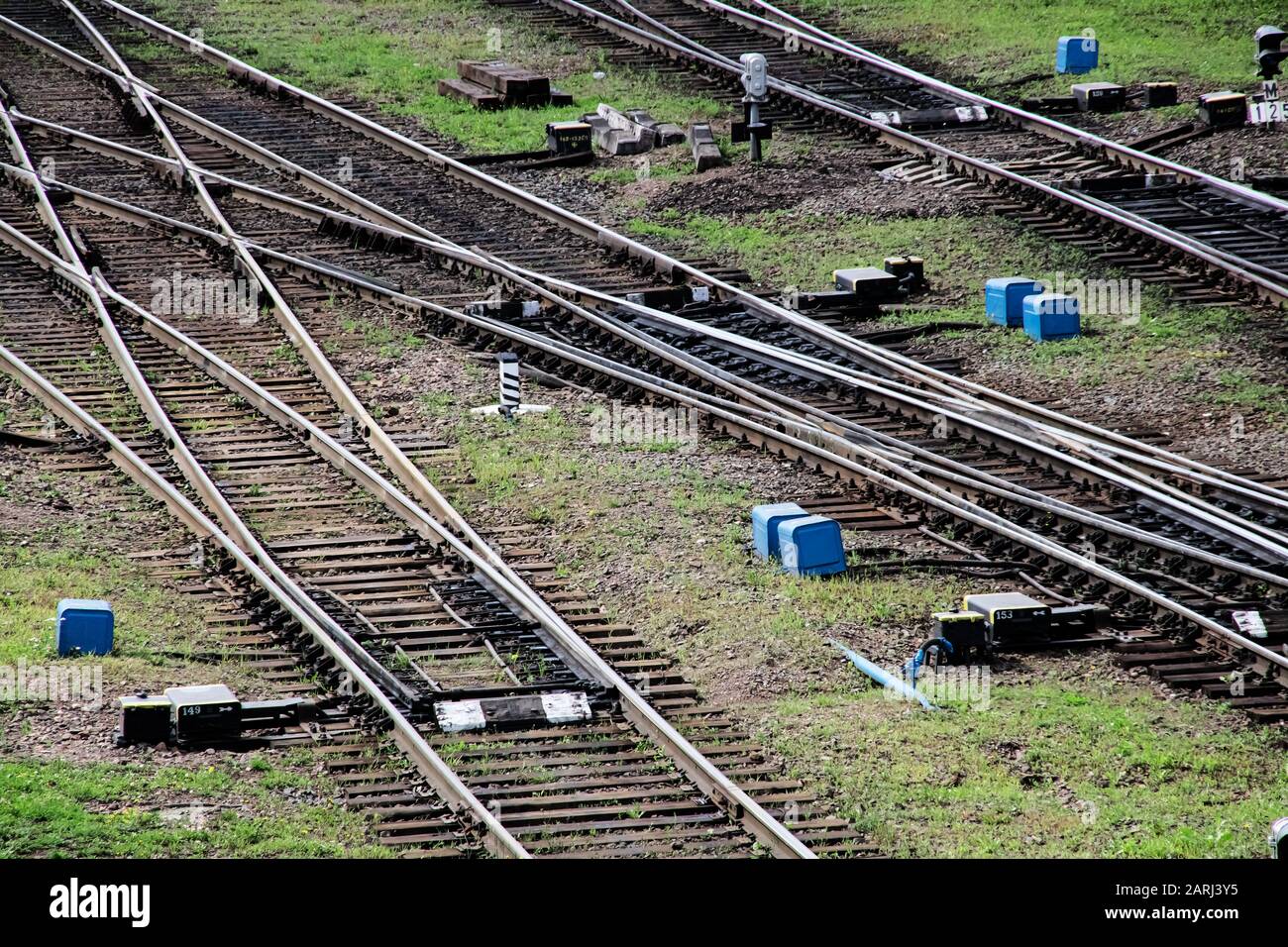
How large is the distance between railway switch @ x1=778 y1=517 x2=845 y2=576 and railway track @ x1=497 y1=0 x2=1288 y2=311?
7369 mm

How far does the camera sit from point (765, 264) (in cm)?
2167

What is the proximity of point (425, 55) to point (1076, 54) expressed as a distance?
9829 millimetres

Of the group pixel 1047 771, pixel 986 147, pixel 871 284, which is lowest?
pixel 1047 771

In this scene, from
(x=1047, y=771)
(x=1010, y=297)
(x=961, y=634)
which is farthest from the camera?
(x=1010, y=297)

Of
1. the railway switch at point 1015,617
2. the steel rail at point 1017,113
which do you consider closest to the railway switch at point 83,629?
the railway switch at point 1015,617

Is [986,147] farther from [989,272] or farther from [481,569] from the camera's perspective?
[481,569]

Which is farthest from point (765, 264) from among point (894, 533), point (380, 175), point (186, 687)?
point (186, 687)

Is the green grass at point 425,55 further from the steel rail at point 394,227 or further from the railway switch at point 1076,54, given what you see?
the railway switch at point 1076,54

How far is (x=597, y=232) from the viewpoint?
22.0 meters

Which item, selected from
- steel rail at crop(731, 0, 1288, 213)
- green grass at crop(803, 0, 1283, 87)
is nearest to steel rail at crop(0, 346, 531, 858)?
steel rail at crop(731, 0, 1288, 213)

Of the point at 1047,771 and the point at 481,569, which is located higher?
the point at 481,569

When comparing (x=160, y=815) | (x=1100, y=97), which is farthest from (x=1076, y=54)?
(x=160, y=815)

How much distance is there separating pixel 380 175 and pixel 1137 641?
14.0 metres

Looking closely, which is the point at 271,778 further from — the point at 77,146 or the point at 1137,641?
the point at 77,146
